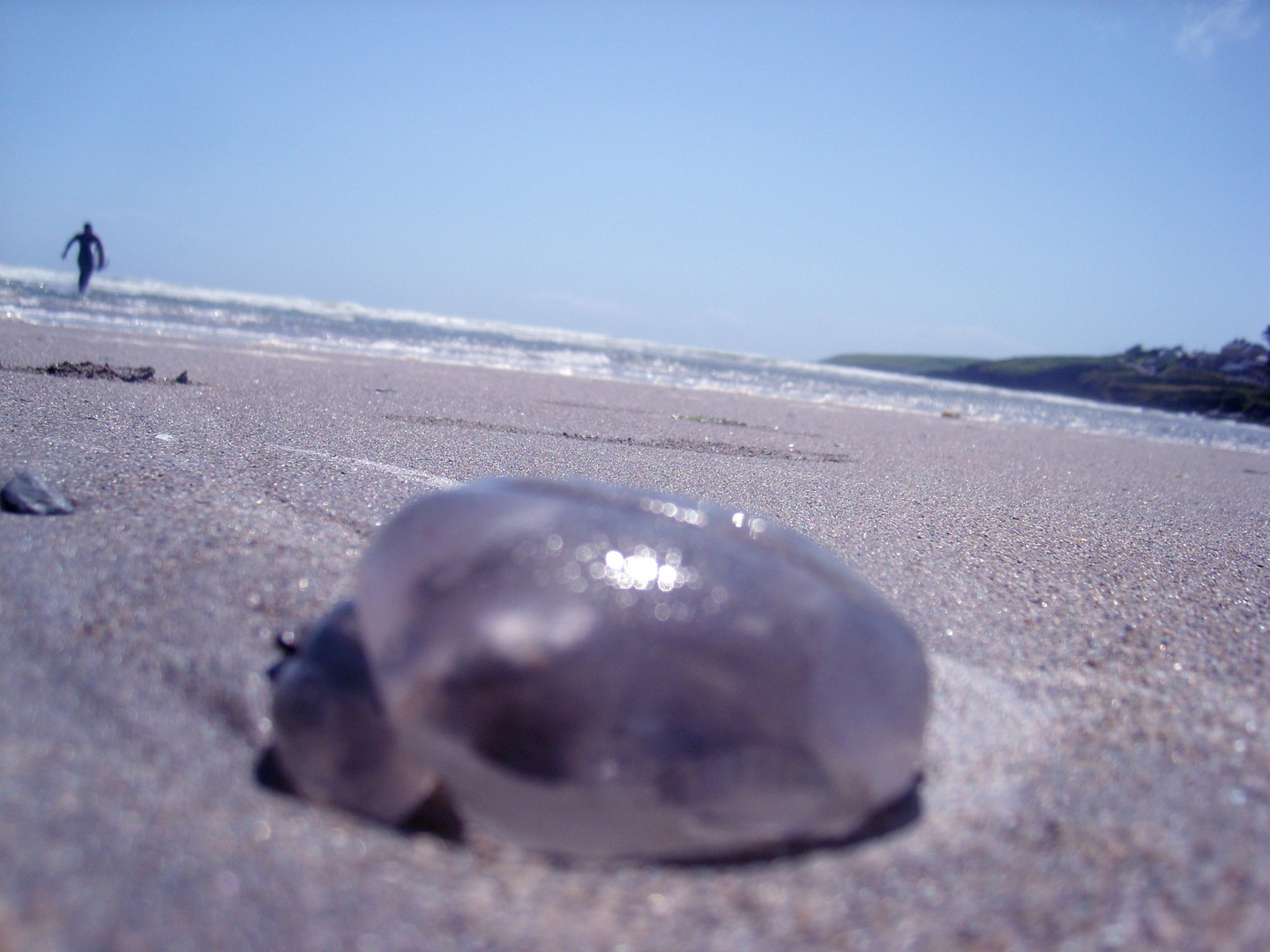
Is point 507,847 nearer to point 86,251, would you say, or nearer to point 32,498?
point 32,498

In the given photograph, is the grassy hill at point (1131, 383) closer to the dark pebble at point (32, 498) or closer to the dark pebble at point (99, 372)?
the dark pebble at point (99, 372)

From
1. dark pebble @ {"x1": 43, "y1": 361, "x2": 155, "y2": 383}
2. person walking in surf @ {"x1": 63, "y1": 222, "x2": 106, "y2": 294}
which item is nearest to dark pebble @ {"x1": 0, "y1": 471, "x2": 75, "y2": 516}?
dark pebble @ {"x1": 43, "y1": 361, "x2": 155, "y2": 383}

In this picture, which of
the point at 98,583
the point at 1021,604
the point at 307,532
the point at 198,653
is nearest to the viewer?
the point at 198,653

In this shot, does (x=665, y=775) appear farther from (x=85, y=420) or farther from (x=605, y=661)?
(x=85, y=420)

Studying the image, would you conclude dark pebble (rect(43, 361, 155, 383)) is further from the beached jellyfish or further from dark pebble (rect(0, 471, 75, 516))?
the beached jellyfish

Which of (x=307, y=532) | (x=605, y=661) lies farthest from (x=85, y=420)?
(x=605, y=661)

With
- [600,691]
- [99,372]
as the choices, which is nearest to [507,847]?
[600,691]
